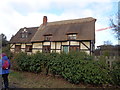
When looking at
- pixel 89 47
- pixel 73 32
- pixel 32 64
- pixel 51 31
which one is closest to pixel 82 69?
pixel 32 64

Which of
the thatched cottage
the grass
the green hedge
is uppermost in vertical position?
the thatched cottage

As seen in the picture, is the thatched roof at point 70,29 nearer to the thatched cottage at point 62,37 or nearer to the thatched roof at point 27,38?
the thatched cottage at point 62,37

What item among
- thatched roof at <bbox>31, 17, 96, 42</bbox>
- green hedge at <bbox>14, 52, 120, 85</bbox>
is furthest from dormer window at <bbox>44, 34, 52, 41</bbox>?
green hedge at <bbox>14, 52, 120, 85</bbox>

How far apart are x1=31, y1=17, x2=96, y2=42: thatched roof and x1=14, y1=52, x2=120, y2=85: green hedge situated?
917cm

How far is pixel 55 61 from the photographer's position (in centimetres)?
802

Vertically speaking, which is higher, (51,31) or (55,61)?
(51,31)

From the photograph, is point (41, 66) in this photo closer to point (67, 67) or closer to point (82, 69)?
point (67, 67)

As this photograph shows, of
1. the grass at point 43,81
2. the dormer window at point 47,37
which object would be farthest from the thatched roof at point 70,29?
the grass at point 43,81

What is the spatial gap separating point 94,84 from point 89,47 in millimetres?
10119

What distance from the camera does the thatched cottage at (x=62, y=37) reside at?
16.9m

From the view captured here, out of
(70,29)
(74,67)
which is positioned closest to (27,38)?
(70,29)

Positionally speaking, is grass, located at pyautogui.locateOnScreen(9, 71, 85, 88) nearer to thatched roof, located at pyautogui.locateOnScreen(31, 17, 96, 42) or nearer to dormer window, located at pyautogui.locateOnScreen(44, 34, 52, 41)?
thatched roof, located at pyautogui.locateOnScreen(31, 17, 96, 42)

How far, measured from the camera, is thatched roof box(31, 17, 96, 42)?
55.9ft

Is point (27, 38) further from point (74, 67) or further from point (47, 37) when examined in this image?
point (74, 67)
